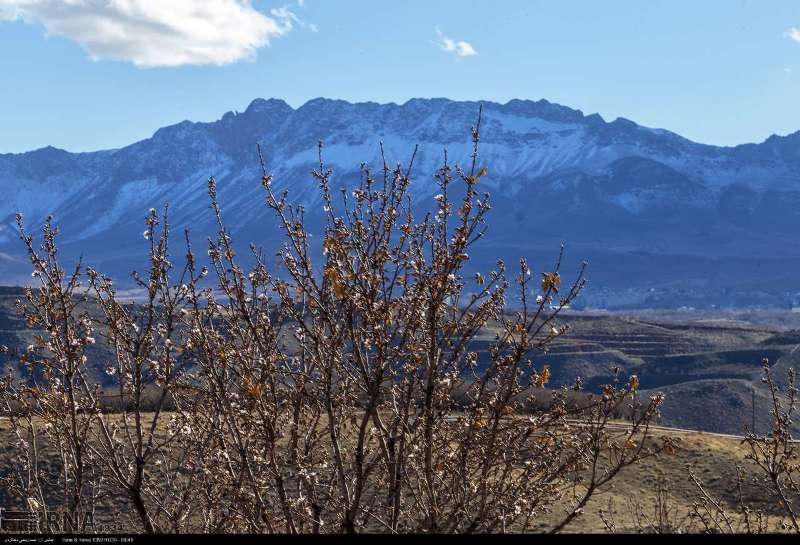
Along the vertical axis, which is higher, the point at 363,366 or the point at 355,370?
the point at 363,366

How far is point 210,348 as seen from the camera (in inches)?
285

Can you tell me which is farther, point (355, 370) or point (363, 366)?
point (355, 370)

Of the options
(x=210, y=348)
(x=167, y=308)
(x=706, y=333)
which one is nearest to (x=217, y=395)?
(x=210, y=348)

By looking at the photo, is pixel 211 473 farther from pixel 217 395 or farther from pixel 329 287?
pixel 329 287

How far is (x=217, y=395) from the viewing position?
7.24 metres

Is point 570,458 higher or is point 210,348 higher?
point 210,348

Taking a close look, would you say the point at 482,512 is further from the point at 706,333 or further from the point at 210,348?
the point at 706,333

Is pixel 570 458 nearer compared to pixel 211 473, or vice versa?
pixel 570 458

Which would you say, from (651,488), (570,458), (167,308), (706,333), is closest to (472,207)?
(570,458)

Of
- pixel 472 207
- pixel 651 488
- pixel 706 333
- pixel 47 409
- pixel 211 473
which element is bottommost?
pixel 706 333
